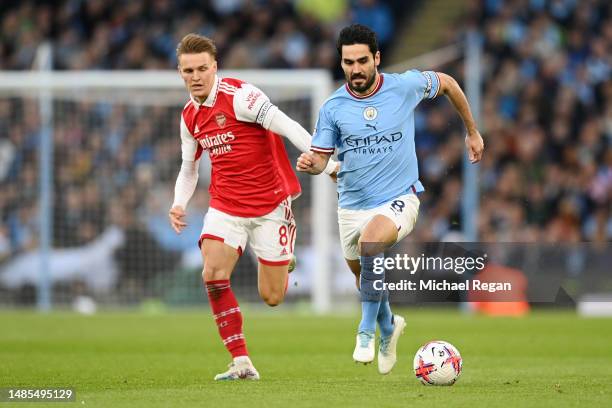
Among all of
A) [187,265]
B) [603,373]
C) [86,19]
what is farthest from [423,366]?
[86,19]

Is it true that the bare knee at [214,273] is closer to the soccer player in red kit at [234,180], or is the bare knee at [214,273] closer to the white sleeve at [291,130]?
the soccer player in red kit at [234,180]

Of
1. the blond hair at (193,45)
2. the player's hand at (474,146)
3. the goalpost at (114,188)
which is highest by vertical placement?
the goalpost at (114,188)

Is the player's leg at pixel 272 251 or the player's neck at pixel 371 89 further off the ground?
the player's neck at pixel 371 89

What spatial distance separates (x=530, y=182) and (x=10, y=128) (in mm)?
8680

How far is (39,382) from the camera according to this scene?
9.64 metres

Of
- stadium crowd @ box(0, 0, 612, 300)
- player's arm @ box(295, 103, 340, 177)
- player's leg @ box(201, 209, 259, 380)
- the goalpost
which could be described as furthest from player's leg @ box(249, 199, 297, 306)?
the goalpost

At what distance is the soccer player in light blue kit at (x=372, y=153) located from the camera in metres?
9.46

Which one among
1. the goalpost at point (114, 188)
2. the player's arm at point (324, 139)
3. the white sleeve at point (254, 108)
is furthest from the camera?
the goalpost at point (114, 188)

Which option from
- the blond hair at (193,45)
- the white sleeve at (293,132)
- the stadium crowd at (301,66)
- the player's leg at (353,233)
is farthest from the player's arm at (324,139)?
the stadium crowd at (301,66)

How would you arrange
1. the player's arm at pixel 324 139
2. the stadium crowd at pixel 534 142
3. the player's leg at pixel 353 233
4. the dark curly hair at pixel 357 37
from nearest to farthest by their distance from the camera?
the dark curly hair at pixel 357 37 → the player's arm at pixel 324 139 → the player's leg at pixel 353 233 → the stadium crowd at pixel 534 142

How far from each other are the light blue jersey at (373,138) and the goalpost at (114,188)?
10264mm

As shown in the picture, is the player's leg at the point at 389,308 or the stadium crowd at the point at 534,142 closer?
the player's leg at the point at 389,308

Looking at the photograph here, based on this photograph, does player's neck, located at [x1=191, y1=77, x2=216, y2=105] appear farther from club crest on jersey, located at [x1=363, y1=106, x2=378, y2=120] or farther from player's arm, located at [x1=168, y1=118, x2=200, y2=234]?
club crest on jersey, located at [x1=363, y1=106, x2=378, y2=120]

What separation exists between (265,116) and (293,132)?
27 centimetres
